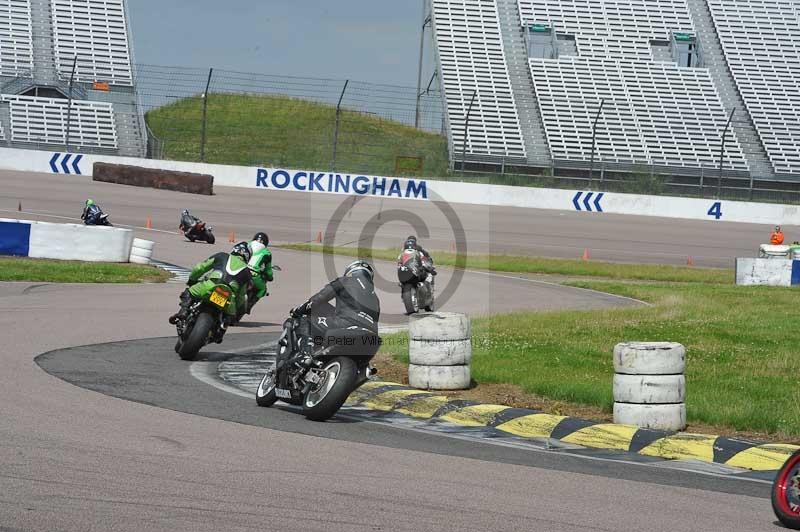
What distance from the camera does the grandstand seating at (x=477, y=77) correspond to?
46.8 m

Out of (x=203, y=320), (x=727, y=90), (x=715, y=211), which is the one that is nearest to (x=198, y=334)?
(x=203, y=320)

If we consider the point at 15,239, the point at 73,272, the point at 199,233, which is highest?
the point at 199,233

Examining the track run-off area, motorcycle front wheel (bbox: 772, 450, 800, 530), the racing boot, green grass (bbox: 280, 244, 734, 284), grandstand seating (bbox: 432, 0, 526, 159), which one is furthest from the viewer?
grandstand seating (bbox: 432, 0, 526, 159)

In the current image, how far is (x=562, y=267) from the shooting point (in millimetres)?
31062

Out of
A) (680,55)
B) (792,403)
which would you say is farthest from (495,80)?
(792,403)

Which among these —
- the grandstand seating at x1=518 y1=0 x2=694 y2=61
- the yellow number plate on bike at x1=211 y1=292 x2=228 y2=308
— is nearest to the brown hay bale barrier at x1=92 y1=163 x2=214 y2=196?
the grandstand seating at x1=518 y1=0 x2=694 y2=61

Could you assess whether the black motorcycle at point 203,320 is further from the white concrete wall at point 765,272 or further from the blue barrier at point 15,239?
the white concrete wall at point 765,272

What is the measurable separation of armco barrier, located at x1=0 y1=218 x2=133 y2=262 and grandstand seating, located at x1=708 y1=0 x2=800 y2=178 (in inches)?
1273

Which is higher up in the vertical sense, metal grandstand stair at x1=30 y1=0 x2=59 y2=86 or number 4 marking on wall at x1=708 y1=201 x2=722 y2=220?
metal grandstand stair at x1=30 y1=0 x2=59 y2=86

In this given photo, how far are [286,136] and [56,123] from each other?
894 centimetres

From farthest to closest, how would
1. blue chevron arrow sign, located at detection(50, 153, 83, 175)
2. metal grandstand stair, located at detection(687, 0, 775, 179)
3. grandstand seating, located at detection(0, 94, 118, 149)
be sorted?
1. metal grandstand stair, located at detection(687, 0, 775, 179)
2. grandstand seating, located at detection(0, 94, 118, 149)
3. blue chevron arrow sign, located at detection(50, 153, 83, 175)

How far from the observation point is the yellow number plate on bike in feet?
38.6

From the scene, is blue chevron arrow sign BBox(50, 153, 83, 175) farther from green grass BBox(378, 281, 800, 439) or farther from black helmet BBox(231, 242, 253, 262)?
black helmet BBox(231, 242, 253, 262)

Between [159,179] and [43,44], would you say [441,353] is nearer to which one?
[159,179]
